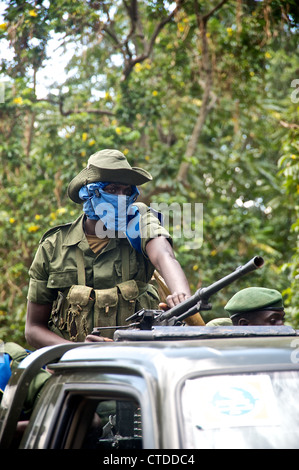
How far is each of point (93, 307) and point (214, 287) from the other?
115cm

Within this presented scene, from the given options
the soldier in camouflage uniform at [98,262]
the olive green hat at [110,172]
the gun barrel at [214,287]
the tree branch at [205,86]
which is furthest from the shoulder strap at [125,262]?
the tree branch at [205,86]

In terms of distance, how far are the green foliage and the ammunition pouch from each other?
323 centimetres

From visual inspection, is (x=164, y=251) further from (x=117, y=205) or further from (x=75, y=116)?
(x=75, y=116)

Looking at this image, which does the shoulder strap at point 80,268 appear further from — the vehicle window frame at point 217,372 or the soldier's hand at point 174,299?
the vehicle window frame at point 217,372

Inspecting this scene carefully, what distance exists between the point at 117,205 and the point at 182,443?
213cm

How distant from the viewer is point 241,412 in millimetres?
1597

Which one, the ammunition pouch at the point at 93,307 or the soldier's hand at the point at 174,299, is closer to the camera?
the soldier's hand at the point at 174,299

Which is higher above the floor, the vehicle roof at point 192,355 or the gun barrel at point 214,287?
the gun barrel at point 214,287

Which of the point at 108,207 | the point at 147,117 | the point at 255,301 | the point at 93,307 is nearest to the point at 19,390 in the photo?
the point at 93,307

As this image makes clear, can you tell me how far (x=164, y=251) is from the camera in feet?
10.8

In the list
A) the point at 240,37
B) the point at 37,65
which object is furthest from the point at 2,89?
the point at 240,37

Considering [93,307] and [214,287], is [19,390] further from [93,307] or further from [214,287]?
[93,307]

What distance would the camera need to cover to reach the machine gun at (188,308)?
2254 mm

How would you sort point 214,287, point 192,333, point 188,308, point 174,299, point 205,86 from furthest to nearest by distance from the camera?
point 205,86 → point 174,299 → point 188,308 → point 214,287 → point 192,333
